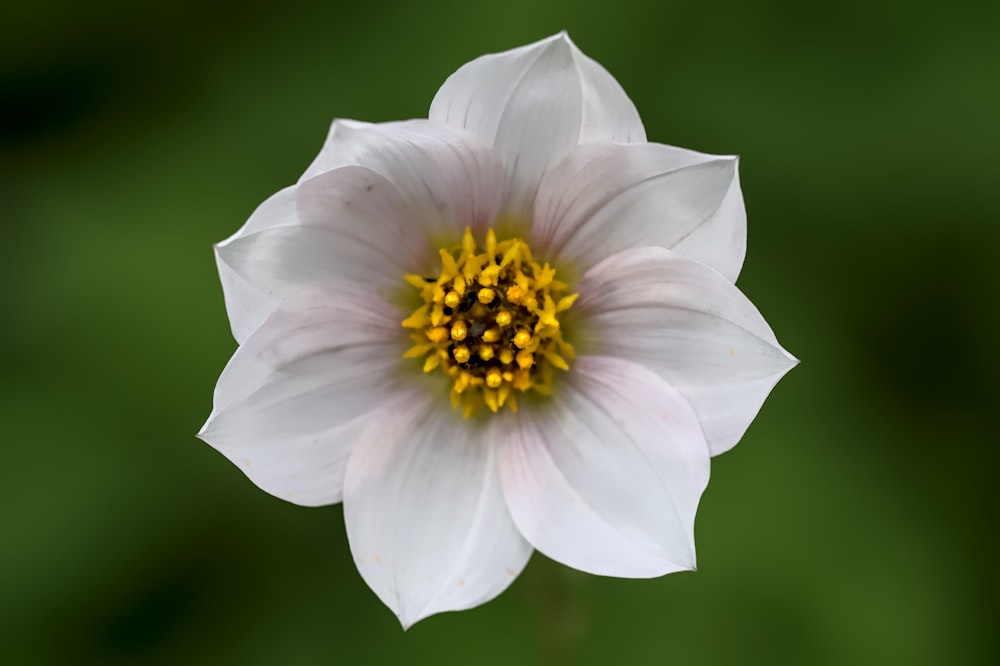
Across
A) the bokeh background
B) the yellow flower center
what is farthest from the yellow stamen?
the bokeh background

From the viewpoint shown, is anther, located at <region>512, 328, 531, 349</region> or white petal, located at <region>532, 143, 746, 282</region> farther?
anther, located at <region>512, 328, 531, 349</region>

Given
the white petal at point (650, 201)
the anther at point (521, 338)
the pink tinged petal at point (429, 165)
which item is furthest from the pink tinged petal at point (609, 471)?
the pink tinged petal at point (429, 165)

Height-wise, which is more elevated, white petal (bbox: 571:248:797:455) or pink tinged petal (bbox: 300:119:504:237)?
pink tinged petal (bbox: 300:119:504:237)

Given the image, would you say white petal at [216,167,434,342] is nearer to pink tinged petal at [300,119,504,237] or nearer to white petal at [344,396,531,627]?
pink tinged petal at [300,119,504,237]

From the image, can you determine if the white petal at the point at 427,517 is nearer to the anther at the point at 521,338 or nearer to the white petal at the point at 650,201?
the anther at the point at 521,338

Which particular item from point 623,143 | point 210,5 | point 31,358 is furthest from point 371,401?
point 210,5

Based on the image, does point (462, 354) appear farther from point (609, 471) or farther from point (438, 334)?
point (609, 471)

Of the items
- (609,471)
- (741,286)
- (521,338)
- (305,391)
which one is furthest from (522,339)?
(741,286)

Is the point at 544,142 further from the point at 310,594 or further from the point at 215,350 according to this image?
the point at 310,594
